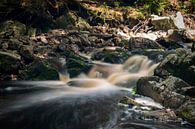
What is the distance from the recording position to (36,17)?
644 inches

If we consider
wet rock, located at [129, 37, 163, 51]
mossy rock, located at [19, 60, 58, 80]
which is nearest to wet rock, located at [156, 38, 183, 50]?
wet rock, located at [129, 37, 163, 51]

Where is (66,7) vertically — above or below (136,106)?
above

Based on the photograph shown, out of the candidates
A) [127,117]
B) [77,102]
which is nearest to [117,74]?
[77,102]

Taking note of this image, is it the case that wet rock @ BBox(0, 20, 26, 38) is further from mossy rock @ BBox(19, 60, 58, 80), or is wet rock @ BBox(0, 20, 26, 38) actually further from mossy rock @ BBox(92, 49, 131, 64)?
mossy rock @ BBox(92, 49, 131, 64)

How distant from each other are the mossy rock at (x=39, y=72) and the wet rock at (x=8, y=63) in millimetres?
313

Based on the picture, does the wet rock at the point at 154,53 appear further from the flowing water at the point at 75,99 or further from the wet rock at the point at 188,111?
the wet rock at the point at 188,111

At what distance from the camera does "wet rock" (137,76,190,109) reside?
8.29 metres

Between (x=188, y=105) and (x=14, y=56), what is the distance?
6530 mm

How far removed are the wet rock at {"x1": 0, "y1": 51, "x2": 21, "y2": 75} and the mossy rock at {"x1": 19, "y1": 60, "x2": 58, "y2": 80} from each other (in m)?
0.31

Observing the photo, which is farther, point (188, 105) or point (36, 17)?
point (36, 17)

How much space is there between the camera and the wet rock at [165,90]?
27.2 feet

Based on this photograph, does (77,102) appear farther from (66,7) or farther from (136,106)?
(66,7)

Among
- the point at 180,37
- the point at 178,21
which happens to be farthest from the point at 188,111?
the point at 178,21

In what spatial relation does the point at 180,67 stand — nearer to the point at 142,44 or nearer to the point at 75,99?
the point at 75,99
